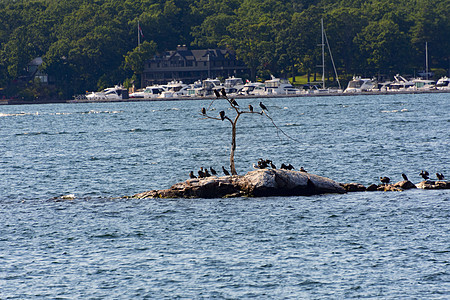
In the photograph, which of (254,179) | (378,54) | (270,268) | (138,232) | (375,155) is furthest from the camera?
(378,54)

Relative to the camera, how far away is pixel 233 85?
19662cm

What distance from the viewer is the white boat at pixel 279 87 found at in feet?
613

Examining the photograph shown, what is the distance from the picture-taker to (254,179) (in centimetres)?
3478

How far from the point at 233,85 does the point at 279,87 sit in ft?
46.6

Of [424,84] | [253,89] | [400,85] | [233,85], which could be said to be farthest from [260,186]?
[233,85]

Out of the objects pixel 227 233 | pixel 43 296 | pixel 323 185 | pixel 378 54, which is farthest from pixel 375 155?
pixel 378 54

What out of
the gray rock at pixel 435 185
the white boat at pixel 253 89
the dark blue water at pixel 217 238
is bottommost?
the dark blue water at pixel 217 238

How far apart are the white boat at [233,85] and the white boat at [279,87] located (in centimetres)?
934

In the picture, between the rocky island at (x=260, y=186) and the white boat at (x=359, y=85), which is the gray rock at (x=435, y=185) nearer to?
the rocky island at (x=260, y=186)

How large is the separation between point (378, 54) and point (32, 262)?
17334 cm

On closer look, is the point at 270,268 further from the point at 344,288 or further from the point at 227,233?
the point at 227,233

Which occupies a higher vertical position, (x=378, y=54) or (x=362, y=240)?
(x=378, y=54)

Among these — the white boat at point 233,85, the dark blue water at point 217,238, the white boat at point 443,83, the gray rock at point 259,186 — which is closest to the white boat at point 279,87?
the white boat at point 233,85

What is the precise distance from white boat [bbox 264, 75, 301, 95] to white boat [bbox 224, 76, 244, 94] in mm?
9335
